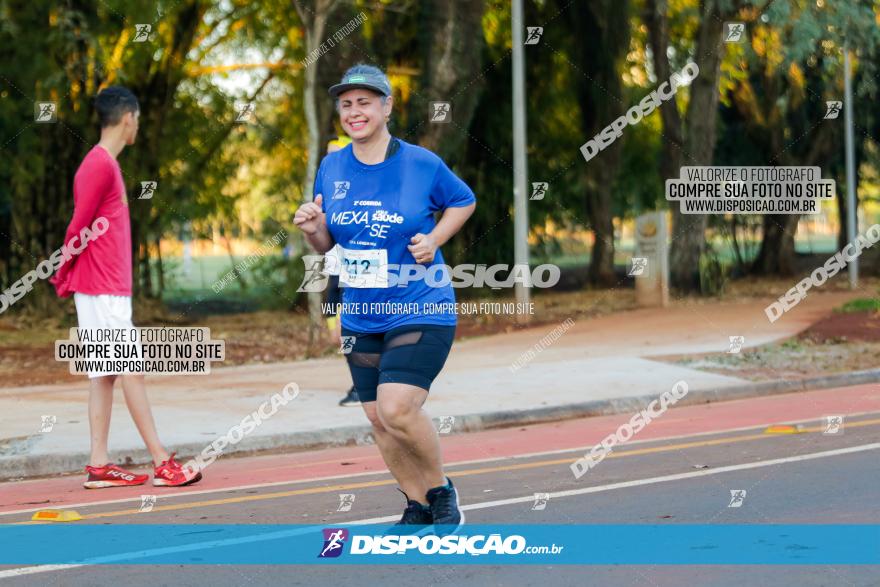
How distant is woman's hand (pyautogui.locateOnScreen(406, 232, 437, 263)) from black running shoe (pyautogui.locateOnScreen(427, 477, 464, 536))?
45.1 inches

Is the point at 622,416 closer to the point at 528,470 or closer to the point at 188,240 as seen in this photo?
the point at 528,470

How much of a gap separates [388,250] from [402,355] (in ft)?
1.57

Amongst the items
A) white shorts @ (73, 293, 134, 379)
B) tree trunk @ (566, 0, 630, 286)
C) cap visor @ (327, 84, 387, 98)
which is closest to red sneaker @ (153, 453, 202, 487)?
white shorts @ (73, 293, 134, 379)

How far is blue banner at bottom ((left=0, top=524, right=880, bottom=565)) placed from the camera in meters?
6.17

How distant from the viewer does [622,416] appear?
12156 mm

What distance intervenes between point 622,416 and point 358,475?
3896 mm

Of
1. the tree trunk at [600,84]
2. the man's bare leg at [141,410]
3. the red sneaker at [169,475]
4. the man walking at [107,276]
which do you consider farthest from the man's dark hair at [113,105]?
the tree trunk at [600,84]

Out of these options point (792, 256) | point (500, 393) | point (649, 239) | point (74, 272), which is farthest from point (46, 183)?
point (792, 256)

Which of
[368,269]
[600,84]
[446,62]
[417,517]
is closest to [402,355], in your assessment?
[368,269]

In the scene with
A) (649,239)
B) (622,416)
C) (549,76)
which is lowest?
(622,416)

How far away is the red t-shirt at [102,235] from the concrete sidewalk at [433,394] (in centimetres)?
178

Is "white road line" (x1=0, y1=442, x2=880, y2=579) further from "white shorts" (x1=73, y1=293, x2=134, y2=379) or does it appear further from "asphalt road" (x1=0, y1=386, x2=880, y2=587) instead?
"white shorts" (x1=73, y1=293, x2=134, y2=379)

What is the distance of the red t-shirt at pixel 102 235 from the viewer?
27.4ft

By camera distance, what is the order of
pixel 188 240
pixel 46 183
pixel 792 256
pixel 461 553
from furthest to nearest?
1. pixel 792 256
2. pixel 188 240
3. pixel 46 183
4. pixel 461 553
